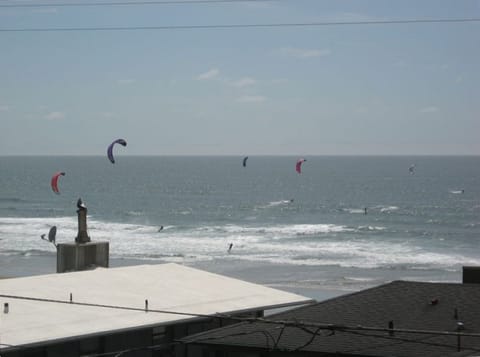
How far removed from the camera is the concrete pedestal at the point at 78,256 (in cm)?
2158

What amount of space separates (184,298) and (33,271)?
102 ft

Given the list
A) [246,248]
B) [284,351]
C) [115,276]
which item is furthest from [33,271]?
[284,351]

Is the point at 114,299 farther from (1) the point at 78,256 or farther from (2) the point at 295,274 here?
(2) the point at 295,274

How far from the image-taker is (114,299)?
17.3 m

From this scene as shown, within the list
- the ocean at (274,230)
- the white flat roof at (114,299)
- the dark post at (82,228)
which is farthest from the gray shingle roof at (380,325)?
the ocean at (274,230)

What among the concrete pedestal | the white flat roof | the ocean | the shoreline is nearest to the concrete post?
the concrete pedestal

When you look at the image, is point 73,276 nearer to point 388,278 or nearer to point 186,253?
point 388,278

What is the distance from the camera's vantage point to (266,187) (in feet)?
505

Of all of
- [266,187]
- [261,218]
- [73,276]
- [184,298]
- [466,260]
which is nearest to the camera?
[184,298]

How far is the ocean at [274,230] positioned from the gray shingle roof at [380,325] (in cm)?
2588

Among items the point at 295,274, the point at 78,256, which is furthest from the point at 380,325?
the point at 295,274

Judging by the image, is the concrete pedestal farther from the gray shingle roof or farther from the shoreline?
the shoreline

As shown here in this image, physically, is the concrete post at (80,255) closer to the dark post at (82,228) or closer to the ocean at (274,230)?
the dark post at (82,228)

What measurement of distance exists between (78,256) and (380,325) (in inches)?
420
